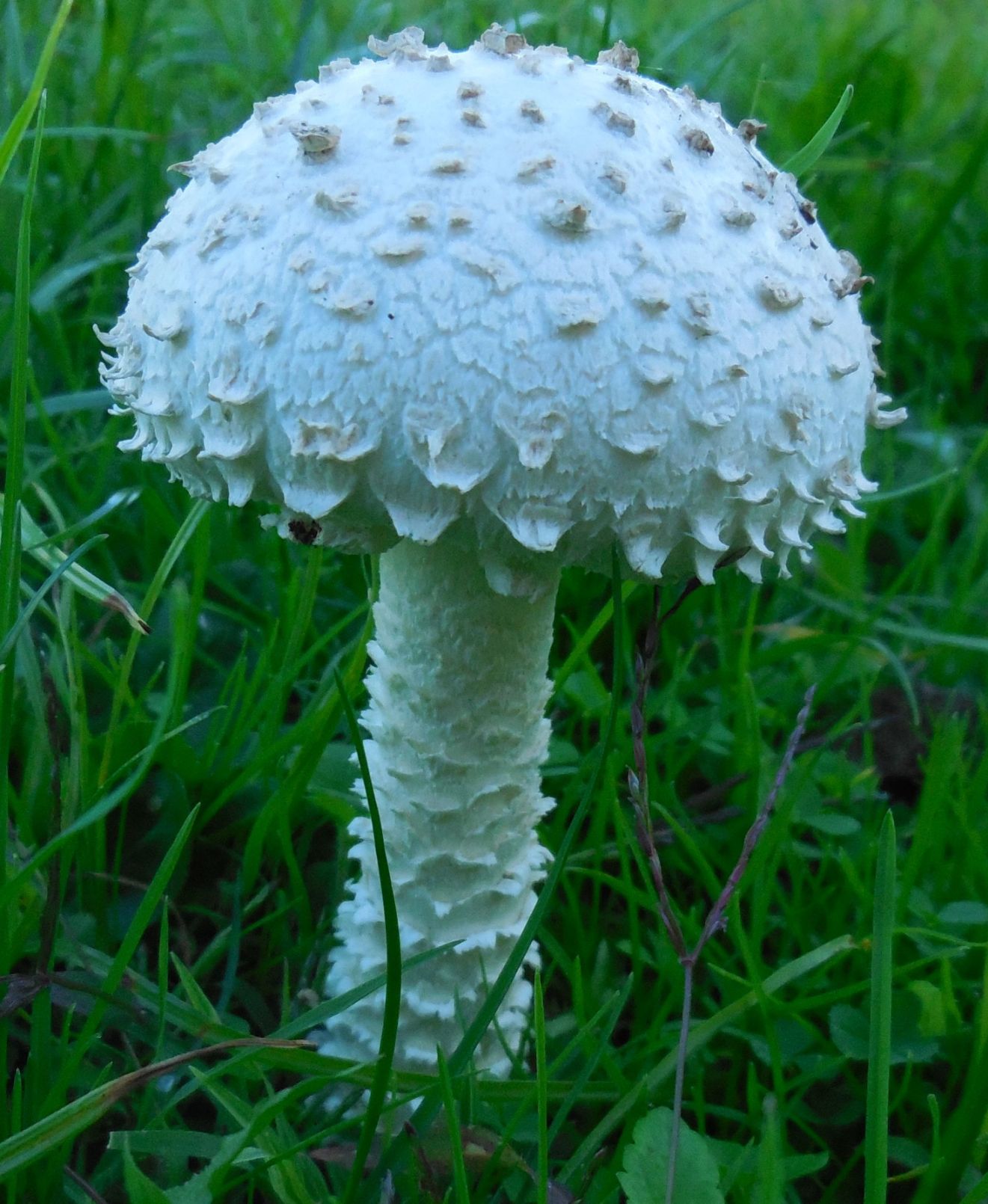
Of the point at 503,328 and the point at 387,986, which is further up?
the point at 503,328

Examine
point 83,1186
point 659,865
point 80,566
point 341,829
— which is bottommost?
point 83,1186

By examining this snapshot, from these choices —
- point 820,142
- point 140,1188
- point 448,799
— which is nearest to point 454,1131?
point 140,1188

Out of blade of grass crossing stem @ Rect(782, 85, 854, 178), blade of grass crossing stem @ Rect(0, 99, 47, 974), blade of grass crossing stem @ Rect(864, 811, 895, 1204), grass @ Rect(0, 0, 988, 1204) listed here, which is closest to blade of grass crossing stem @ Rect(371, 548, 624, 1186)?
grass @ Rect(0, 0, 988, 1204)

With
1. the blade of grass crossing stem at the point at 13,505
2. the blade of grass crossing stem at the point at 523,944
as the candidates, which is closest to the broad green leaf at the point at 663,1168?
the blade of grass crossing stem at the point at 523,944

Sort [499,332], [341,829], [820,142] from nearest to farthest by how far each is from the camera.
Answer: [499,332]
[820,142]
[341,829]

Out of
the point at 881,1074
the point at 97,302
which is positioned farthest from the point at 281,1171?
the point at 97,302

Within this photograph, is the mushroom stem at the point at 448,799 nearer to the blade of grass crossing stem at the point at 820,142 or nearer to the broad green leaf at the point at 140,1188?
the broad green leaf at the point at 140,1188

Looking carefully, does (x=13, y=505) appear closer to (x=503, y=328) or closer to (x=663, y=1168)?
(x=503, y=328)

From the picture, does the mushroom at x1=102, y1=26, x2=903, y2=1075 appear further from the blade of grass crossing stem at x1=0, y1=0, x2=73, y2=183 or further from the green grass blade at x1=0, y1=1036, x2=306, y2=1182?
the green grass blade at x1=0, y1=1036, x2=306, y2=1182
